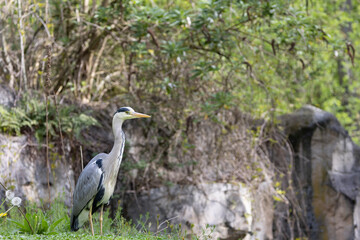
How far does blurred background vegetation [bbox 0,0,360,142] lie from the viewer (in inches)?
311

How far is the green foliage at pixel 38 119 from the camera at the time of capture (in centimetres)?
789

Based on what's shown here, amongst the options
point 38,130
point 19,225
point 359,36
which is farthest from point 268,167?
point 359,36

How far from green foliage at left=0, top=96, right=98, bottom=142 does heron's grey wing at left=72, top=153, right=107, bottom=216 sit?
2467 mm

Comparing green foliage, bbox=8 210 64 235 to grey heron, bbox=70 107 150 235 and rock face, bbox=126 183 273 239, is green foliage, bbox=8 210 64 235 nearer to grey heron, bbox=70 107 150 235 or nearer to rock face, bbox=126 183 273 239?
grey heron, bbox=70 107 150 235

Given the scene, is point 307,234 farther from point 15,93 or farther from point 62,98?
point 15,93

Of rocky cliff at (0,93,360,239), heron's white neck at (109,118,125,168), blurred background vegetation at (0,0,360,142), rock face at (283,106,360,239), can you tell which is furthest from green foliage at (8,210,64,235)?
rock face at (283,106,360,239)

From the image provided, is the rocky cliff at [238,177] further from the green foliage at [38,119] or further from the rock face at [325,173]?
the green foliage at [38,119]

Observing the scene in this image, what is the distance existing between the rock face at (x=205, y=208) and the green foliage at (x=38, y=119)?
181 cm

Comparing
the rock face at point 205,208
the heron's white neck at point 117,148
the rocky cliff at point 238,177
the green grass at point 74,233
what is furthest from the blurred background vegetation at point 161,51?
the green grass at point 74,233

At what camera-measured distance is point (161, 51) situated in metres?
7.80

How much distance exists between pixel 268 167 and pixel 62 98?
449 centimetres

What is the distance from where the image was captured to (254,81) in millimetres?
9156

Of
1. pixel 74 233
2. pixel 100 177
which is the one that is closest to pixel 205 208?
pixel 100 177

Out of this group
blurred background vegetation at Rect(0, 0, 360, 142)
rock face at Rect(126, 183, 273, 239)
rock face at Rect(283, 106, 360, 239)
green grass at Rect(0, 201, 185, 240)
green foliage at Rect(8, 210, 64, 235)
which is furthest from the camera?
rock face at Rect(283, 106, 360, 239)
